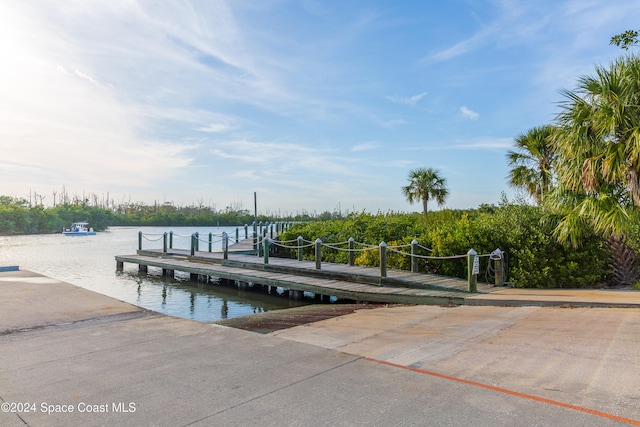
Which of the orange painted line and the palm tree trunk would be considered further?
the palm tree trunk

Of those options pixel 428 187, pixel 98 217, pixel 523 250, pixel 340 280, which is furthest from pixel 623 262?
pixel 98 217

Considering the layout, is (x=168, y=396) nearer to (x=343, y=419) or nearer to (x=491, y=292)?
(x=343, y=419)

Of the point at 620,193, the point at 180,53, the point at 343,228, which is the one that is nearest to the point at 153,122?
the point at 180,53

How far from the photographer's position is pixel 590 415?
11.1ft

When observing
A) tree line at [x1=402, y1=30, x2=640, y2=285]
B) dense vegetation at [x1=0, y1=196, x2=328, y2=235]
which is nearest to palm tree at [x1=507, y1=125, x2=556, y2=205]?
tree line at [x1=402, y1=30, x2=640, y2=285]

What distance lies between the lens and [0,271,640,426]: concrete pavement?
3518 mm

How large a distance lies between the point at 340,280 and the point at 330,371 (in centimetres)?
771

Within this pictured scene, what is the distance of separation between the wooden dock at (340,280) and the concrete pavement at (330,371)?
200cm

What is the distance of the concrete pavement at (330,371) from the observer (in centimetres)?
352

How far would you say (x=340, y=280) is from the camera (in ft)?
40.4

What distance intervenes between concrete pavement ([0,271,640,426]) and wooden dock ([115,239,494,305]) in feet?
6.57

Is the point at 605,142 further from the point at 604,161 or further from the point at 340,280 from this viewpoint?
the point at 340,280

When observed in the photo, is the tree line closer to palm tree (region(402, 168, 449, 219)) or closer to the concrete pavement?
the concrete pavement

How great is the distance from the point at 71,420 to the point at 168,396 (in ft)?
2.66
